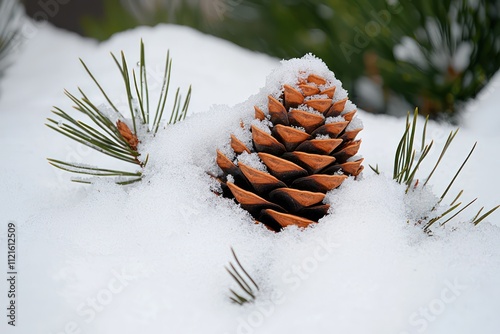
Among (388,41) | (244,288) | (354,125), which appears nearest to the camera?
(244,288)

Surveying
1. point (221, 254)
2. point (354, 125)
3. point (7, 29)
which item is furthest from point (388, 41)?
point (7, 29)

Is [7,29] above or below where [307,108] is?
below

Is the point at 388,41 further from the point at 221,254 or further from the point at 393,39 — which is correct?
the point at 221,254

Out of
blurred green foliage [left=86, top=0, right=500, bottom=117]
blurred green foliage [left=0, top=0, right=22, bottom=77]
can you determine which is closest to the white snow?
blurred green foliage [left=86, top=0, right=500, bottom=117]

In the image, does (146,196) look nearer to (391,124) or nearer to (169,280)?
(169,280)

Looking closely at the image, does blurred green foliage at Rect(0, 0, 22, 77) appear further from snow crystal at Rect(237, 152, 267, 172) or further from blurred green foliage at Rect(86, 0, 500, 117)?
snow crystal at Rect(237, 152, 267, 172)

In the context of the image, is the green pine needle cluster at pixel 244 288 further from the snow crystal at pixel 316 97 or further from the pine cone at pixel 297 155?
the snow crystal at pixel 316 97

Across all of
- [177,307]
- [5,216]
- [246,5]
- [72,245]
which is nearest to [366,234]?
[177,307]

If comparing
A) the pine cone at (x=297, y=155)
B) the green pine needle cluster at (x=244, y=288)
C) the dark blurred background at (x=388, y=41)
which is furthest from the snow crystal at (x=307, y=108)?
the dark blurred background at (x=388, y=41)
